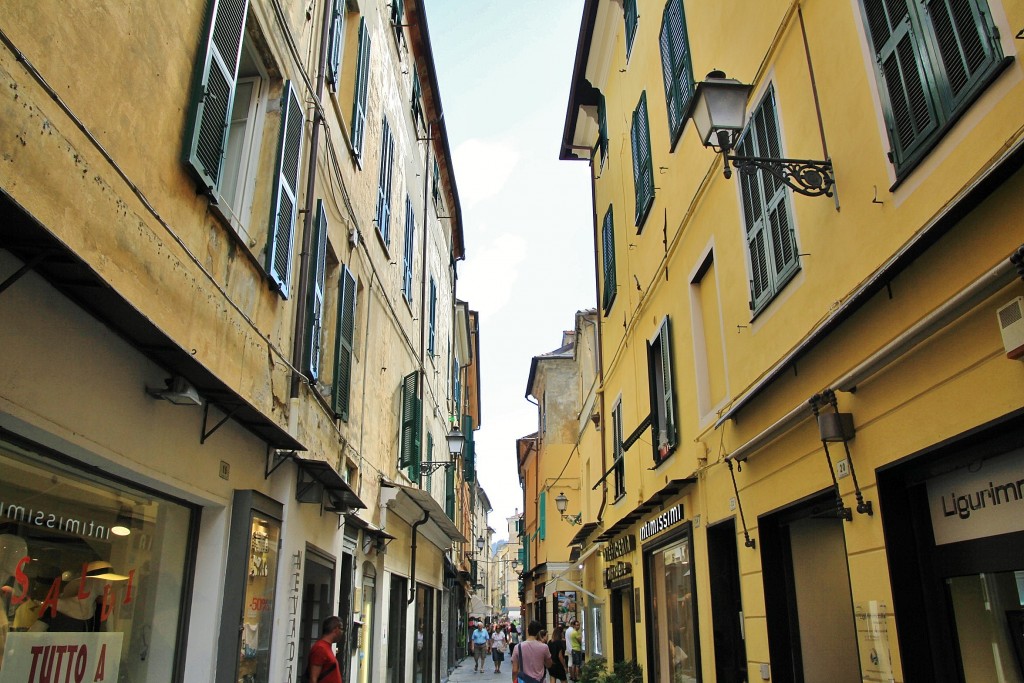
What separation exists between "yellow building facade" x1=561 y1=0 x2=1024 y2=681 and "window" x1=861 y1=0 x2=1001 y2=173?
13mm

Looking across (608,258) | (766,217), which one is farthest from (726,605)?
(608,258)

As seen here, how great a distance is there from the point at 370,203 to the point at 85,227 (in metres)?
7.69

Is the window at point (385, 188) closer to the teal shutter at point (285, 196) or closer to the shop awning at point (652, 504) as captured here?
the teal shutter at point (285, 196)

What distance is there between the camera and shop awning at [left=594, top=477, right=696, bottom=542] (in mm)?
8844

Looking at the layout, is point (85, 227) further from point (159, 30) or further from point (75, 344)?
point (159, 30)

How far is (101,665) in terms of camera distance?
4258mm

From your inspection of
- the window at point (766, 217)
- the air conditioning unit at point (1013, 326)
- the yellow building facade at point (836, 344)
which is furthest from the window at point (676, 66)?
the air conditioning unit at point (1013, 326)

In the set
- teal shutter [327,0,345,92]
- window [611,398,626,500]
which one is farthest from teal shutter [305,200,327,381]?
window [611,398,626,500]

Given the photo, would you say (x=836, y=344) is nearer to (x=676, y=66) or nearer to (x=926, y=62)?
(x=926, y=62)

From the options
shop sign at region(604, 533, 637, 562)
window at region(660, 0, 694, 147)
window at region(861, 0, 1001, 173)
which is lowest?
shop sign at region(604, 533, 637, 562)

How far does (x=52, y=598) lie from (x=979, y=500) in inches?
184

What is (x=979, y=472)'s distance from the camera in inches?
155

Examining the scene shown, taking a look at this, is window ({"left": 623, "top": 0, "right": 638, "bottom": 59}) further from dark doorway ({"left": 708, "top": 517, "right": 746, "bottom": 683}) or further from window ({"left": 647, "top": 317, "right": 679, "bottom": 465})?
dark doorway ({"left": 708, "top": 517, "right": 746, "bottom": 683})

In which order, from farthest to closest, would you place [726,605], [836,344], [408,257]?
1. [408,257]
2. [726,605]
3. [836,344]
